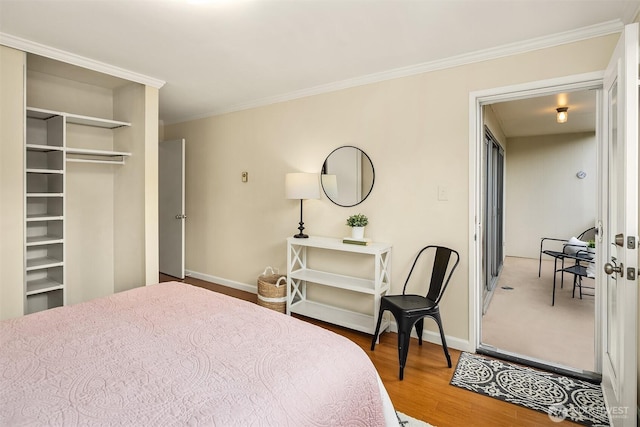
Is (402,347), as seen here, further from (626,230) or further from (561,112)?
(561,112)

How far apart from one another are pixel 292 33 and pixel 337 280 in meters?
2.11

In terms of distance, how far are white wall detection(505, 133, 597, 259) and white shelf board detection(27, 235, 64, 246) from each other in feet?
23.0

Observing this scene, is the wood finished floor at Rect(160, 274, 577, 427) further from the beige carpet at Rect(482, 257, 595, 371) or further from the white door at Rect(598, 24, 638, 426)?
the beige carpet at Rect(482, 257, 595, 371)

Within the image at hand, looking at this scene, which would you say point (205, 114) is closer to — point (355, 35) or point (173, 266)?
point (173, 266)

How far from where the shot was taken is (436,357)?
2613 mm

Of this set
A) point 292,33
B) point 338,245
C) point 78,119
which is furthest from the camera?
point 338,245

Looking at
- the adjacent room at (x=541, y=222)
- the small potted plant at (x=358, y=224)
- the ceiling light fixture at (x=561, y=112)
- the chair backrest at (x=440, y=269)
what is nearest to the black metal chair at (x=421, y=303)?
the chair backrest at (x=440, y=269)

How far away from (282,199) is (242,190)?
65 cm

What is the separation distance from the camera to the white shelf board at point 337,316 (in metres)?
3.00

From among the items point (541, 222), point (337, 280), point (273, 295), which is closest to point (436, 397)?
point (337, 280)

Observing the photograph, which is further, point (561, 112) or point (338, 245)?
point (561, 112)

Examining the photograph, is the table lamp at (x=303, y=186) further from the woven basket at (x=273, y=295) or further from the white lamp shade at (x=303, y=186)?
the woven basket at (x=273, y=295)

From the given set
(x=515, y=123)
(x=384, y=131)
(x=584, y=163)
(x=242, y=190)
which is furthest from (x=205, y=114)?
(x=584, y=163)

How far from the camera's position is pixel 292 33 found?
2.29 m
